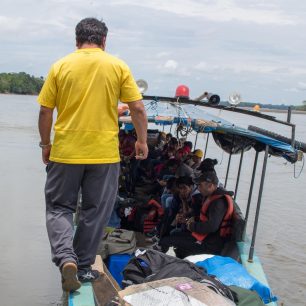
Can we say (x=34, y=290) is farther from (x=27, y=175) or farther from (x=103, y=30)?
(x=27, y=175)

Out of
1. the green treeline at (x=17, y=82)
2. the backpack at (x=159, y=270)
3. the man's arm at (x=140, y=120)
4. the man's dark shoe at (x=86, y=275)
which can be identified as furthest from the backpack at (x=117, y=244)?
the green treeline at (x=17, y=82)

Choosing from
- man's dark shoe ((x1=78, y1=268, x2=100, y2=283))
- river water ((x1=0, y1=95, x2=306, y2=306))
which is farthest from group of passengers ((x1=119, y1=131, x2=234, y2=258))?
man's dark shoe ((x1=78, y1=268, x2=100, y2=283))

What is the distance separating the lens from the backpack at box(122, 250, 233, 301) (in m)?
3.48

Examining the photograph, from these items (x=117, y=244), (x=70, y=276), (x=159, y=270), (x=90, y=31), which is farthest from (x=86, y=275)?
(x=117, y=244)

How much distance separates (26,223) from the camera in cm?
1145

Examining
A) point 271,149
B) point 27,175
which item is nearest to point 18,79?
point 27,175

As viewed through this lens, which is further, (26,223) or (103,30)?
(26,223)

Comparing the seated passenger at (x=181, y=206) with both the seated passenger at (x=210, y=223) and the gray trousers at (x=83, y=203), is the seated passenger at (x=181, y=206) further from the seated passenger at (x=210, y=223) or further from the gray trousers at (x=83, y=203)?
the gray trousers at (x=83, y=203)

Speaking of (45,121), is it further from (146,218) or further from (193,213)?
(146,218)

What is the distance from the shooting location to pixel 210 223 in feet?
17.4

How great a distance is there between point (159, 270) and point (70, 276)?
75cm

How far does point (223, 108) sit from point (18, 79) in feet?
326

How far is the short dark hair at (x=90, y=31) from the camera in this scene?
340 cm

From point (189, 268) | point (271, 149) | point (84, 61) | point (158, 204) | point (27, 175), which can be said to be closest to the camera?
point (84, 61)
